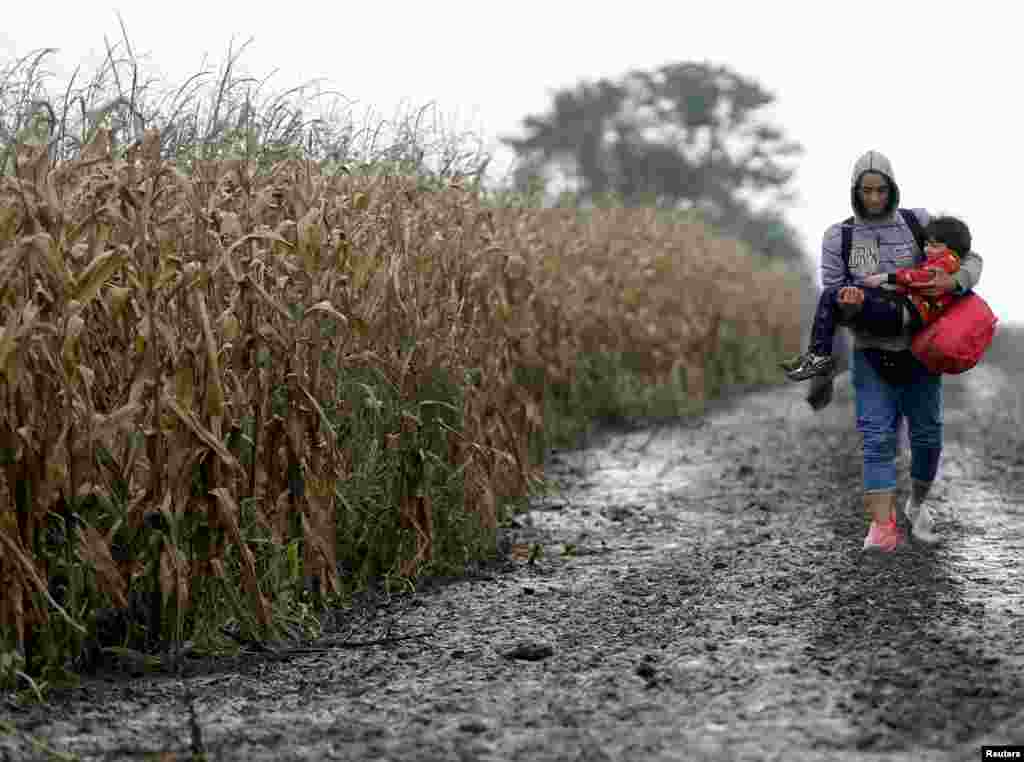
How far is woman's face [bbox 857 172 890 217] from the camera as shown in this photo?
24.0 ft

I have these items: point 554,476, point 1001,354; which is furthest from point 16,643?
point 1001,354

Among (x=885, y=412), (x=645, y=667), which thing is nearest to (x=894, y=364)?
(x=885, y=412)

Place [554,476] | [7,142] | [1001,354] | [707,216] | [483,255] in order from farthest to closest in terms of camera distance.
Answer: [707,216] < [1001,354] < [554,476] < [483,255] < [7,142]

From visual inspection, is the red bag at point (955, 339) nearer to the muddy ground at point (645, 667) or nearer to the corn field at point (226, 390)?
the muddy ground at point (645, 667)

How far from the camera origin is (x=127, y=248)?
197 inches

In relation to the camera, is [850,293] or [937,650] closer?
[937,650]

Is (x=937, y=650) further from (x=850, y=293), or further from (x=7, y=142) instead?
(x=7, y=142)

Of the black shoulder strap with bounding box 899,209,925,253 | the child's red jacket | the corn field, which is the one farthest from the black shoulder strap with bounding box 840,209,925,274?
the corn field

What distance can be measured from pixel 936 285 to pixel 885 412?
71 cm

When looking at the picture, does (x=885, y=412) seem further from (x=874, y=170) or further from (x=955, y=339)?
(x=874, y=170)

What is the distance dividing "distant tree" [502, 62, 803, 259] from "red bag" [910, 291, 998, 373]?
37532 millimetres

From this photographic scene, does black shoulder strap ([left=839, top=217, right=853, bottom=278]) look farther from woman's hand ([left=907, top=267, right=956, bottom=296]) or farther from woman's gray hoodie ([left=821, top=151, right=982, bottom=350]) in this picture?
woman's hand ([left=907, top=267, right=956, bottom=296])

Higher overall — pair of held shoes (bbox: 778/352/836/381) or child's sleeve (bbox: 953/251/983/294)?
child's sleeve (bbox: 953/251/983/294)

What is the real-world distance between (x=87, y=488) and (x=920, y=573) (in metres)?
3.80
